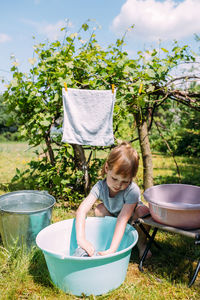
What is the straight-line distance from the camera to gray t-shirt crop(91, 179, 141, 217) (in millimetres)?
1978

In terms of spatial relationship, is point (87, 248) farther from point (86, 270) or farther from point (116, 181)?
point (116, 181)

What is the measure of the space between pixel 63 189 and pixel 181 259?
142cm

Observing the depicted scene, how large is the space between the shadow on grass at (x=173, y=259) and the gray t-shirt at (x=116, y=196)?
41cm

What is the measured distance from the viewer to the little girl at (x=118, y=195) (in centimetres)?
180

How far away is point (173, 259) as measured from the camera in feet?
6.73

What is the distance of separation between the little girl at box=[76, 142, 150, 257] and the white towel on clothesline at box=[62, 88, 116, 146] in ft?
2.01

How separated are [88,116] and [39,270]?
4.51 feet

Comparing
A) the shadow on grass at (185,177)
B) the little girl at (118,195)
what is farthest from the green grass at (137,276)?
the shadow on grass at (185,177)

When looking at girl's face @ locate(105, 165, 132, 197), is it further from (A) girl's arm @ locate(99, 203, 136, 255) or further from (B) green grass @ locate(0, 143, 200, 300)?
(B) green grass @ locate(0, 143, 200, 300)

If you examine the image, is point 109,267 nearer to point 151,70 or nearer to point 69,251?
point 69,251

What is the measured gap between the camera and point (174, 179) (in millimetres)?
4727

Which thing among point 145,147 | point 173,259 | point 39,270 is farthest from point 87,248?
point 145,147

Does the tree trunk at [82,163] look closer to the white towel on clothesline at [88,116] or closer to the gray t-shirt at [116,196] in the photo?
the white towel on clothesline at [88,116]

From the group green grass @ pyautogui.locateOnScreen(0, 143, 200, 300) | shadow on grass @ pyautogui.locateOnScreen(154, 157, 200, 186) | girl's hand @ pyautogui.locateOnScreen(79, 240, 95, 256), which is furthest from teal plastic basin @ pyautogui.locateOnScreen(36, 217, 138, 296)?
shadow on grass @ pyautogui.locateOnScreen(154, 157, 200, 186)
